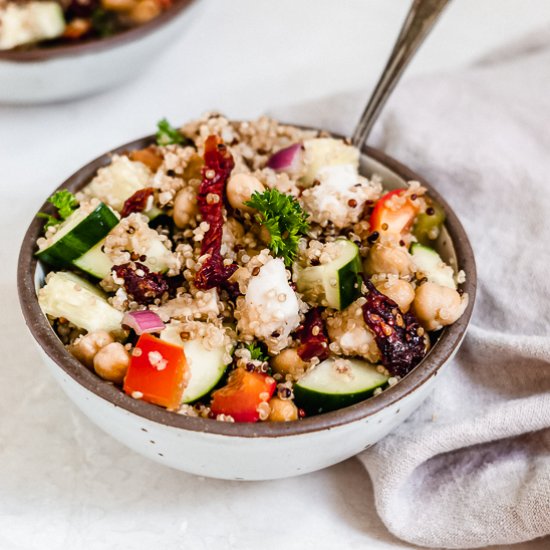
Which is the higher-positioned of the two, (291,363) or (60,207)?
(60,207)

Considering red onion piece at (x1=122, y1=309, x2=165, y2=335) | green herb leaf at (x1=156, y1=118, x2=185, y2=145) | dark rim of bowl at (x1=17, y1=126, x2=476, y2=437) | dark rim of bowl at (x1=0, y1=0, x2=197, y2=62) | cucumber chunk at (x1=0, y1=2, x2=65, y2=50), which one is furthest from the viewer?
cucumber chunk at (x1=0, y1=2, x2=65, y2=50)

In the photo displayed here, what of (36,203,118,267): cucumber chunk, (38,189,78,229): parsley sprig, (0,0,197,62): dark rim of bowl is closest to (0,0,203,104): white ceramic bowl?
(0,0,197,62): dark rim of bowl

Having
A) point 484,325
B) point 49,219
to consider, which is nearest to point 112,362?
point 49,219

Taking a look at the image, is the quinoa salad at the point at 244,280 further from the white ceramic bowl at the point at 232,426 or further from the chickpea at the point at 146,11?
the chickpea at the point at 146,11

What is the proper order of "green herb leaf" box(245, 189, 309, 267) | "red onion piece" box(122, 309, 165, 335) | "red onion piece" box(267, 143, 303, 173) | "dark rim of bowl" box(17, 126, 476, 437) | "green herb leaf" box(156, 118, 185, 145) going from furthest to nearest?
"green herb leaf" box(156, 118, 185, 145) → "red onion piece" box(267, 143, 303, 173) → "green herb leaf" box(245, 189, 309, 267) → "red onion piece" box(122, 309, 165, 335) → "dark rim of bowl" box(17, 126, 476, 437)

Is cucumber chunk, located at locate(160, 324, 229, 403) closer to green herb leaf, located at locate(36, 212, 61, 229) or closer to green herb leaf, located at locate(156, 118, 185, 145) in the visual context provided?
green herb leaf, located at locate(36, 212, 61, 229)

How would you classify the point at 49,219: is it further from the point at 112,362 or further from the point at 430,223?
the point at 430,223

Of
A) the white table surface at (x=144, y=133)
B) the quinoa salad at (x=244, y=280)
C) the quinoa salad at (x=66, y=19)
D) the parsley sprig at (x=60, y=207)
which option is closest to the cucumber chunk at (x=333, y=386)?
the quinoa salad at (x=244, y=280)
